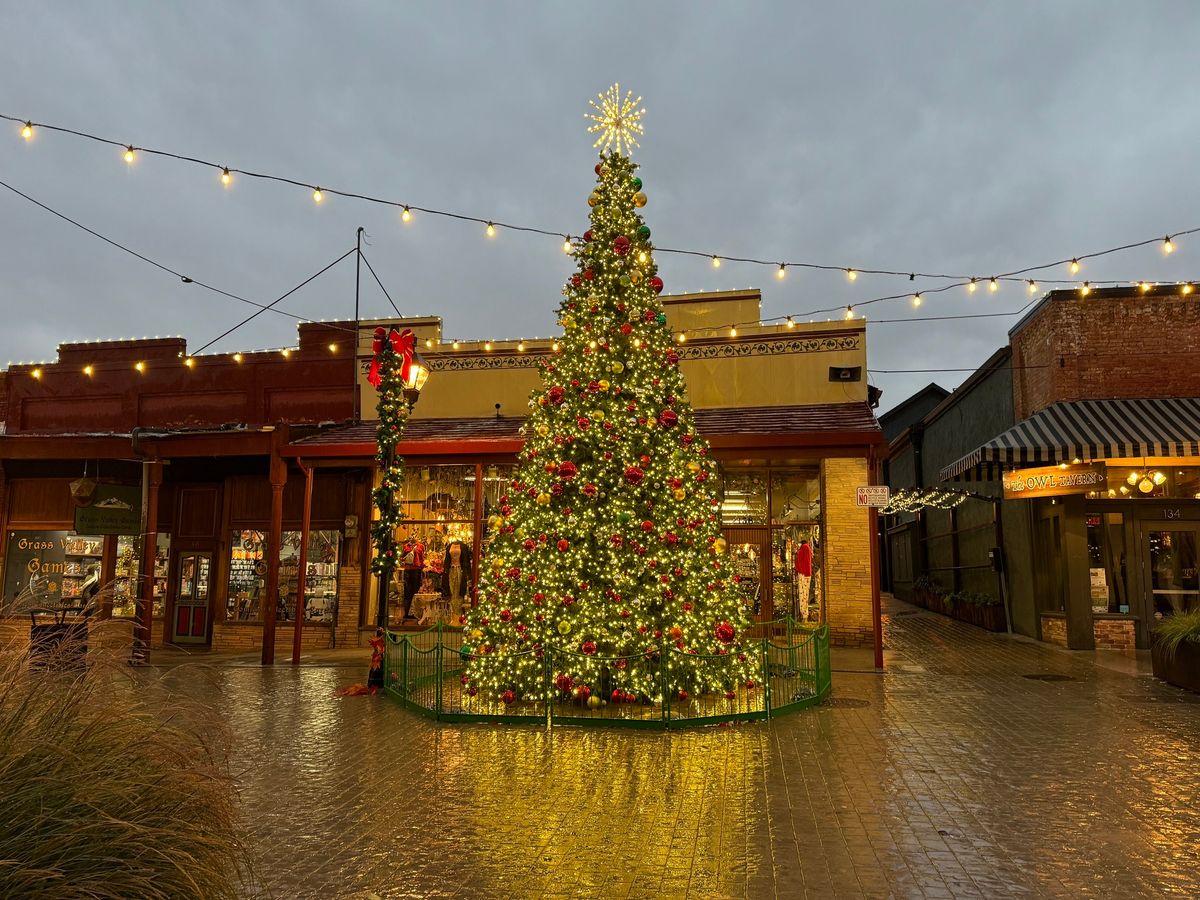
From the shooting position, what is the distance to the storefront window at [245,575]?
18656 mm

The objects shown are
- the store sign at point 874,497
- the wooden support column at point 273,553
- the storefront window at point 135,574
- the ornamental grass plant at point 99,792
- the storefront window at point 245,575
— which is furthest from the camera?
the storefront window at point 135,574

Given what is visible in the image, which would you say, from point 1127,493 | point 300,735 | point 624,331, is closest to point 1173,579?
point 1127,493

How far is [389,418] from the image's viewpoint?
1268 centimetres

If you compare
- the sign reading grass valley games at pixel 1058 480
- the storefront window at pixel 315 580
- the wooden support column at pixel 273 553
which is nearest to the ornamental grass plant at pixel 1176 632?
the sign reading grass valley games at pixel 1058 480

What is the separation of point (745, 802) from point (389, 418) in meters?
8.10

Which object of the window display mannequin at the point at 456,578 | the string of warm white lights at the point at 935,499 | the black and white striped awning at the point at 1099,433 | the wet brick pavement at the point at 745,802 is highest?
the black and white striped awning at the point at 1099,433

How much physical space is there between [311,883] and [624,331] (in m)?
7.46

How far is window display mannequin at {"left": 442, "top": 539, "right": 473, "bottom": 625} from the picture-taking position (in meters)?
17.5

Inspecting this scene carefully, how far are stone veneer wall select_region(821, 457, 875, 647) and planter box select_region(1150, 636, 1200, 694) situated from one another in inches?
202

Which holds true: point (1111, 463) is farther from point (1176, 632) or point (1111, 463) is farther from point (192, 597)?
point (192, 597)

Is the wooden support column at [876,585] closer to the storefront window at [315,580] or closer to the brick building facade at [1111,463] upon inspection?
the brick building facade at [1111,463]

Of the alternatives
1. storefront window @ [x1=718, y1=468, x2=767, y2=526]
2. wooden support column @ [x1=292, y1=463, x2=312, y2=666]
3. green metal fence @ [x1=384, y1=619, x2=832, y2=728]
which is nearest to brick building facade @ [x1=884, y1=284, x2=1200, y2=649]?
storefront window @ [x1=718, y1=468, x2=767, y2=526]

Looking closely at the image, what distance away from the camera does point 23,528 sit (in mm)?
19812

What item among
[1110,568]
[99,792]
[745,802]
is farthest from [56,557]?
[1110,568]
